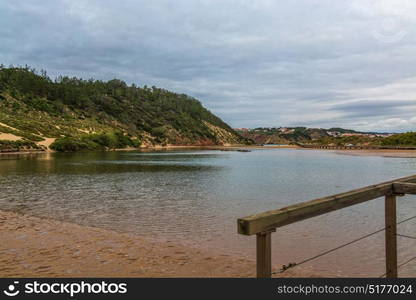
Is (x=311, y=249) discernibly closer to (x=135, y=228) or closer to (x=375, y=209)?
(x=135, y=228)

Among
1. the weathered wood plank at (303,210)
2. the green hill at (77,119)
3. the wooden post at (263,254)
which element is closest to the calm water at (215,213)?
the weathered wood plank at (303,210)

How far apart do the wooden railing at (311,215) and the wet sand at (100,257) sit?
3.14m

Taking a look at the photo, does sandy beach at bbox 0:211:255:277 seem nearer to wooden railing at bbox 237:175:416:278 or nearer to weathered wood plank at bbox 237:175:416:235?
wooden railing at bbox 237:175:416:278

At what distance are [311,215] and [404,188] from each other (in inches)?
71.7

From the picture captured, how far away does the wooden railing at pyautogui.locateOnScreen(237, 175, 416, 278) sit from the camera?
384 cm

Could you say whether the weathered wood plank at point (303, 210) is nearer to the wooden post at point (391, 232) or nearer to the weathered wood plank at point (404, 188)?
the weathered wood plank at point (404, 188)

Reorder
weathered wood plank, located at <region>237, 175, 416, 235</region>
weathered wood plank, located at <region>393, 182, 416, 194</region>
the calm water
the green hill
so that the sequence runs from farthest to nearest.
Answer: the green hill, the calm water, weathered wood plank, located at <region>393, 182, 416, 194</region>, weathered wood plank, located at <region>237, 175, 416, 235</region>

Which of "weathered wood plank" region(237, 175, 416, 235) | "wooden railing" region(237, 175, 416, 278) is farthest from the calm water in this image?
"weathered wood plank" region(237, 175, 416, 235)

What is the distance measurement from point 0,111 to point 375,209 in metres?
114

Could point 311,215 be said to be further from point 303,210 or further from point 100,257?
point 100,257

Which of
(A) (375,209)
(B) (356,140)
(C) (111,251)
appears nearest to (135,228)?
(C) (111,251)

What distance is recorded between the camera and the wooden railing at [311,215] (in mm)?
3838

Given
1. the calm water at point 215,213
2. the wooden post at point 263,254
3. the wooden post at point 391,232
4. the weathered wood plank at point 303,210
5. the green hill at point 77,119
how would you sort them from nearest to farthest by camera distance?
the weathered wood plank at point 303,210, the wooden post at point 263,254, the wooden post at point 391,232, the calm water at point 215,213, the green hill at point 77,119

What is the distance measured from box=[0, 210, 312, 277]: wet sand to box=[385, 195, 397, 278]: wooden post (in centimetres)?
277
